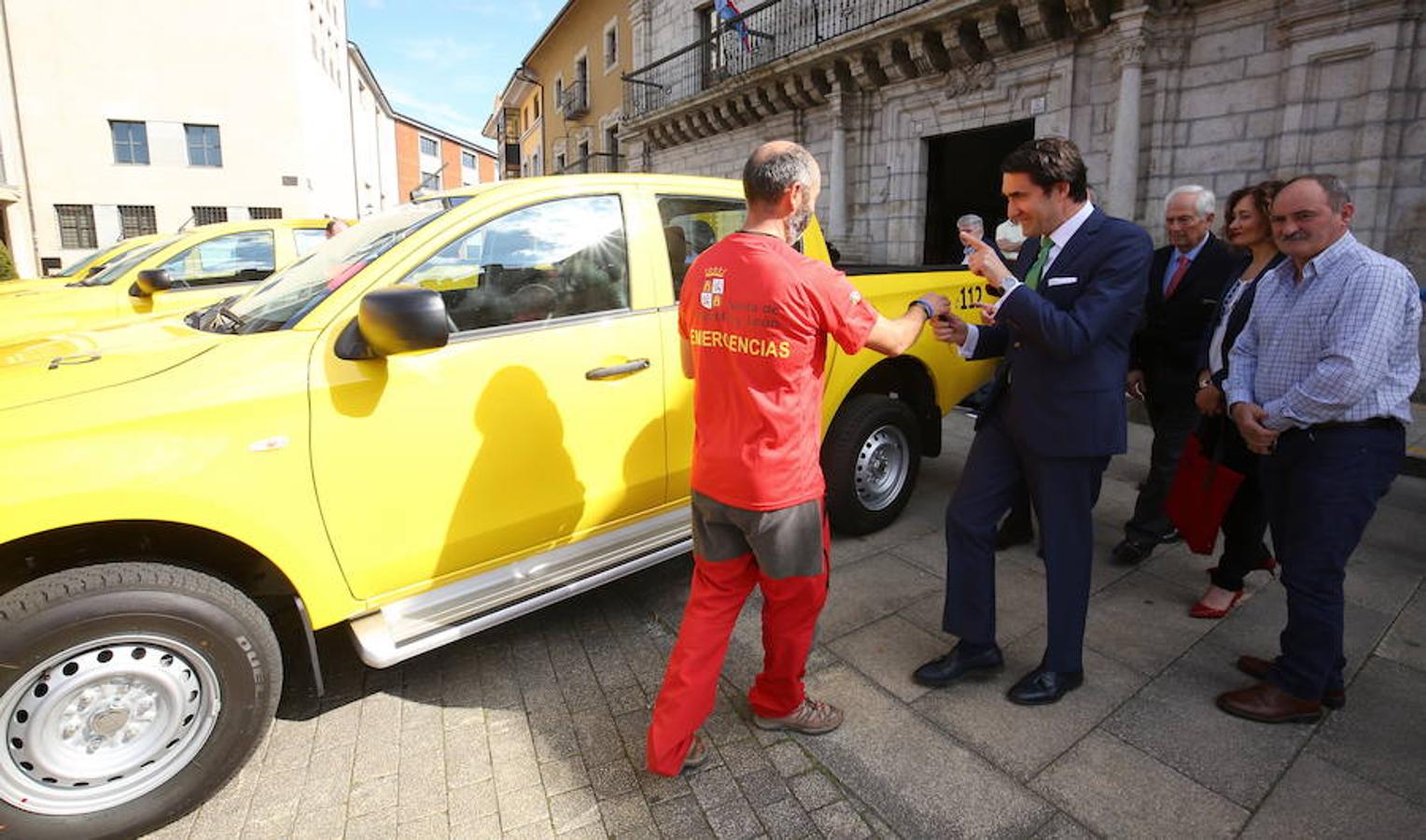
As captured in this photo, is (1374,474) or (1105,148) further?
(1105,148)

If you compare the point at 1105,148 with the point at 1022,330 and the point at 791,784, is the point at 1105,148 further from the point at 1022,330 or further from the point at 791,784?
the point at 791,784

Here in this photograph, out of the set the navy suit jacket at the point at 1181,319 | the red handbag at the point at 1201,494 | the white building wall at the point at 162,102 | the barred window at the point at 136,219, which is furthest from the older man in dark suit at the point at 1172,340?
the barred window at the point at 136,219

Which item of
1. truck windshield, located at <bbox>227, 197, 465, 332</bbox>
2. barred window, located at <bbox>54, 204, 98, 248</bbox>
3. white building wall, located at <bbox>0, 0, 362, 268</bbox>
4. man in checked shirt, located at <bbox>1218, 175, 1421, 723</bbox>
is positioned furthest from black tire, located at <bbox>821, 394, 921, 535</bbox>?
barred window, located at <bbox>54, 204, 98, 248</bbox>

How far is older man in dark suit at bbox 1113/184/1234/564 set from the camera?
3.84 m

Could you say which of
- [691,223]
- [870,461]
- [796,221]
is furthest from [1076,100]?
[796,221]

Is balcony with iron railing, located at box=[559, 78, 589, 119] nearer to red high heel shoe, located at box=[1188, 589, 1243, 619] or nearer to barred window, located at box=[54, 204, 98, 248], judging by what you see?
barred window, located at box=[54, 204, 98, 248]

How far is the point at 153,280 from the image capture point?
19.8 ft

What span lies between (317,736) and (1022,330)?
2792mm

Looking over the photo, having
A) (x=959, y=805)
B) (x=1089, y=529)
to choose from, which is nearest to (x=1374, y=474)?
(x=1089, y=529)

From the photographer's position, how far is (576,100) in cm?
3066

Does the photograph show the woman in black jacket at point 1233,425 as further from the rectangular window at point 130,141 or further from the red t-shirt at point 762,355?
the rectangular window at point 130,141

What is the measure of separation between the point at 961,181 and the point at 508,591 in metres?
14.6

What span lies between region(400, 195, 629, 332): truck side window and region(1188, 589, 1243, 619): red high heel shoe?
2924 millimetres

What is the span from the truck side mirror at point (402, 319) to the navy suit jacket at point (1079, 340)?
1.77 metres
